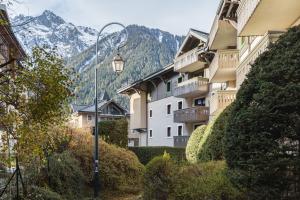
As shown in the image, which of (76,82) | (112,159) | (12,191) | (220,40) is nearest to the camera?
(76,82)

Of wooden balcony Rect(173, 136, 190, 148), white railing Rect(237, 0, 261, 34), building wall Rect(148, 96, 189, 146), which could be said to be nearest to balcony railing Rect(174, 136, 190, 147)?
wooden balcony Rect(173, 136, 190, 148)

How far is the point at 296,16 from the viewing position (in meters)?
15.6

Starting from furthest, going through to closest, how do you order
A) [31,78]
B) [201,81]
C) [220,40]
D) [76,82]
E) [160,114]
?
1. [160,114]
2. [201,81]
3. [220,40]
4. [76,82]
5. [31,78]

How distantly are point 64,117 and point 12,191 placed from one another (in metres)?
5.64

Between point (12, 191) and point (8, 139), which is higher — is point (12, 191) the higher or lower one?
the lower one

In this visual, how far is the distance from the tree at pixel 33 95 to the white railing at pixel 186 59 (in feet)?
94.1

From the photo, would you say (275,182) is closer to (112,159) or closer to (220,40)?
(112,159)

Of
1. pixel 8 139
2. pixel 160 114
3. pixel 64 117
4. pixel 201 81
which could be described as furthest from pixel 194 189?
pixel 160 114

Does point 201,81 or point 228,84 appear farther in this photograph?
point 201,81

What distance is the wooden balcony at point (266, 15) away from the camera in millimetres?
14438

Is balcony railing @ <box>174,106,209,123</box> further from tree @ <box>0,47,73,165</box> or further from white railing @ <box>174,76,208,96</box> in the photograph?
tree @ <box>0,47,73,165</box>

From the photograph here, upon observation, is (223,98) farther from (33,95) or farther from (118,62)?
(33,95)

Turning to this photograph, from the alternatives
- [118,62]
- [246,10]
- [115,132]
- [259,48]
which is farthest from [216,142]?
[115,132]

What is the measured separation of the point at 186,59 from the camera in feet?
132
